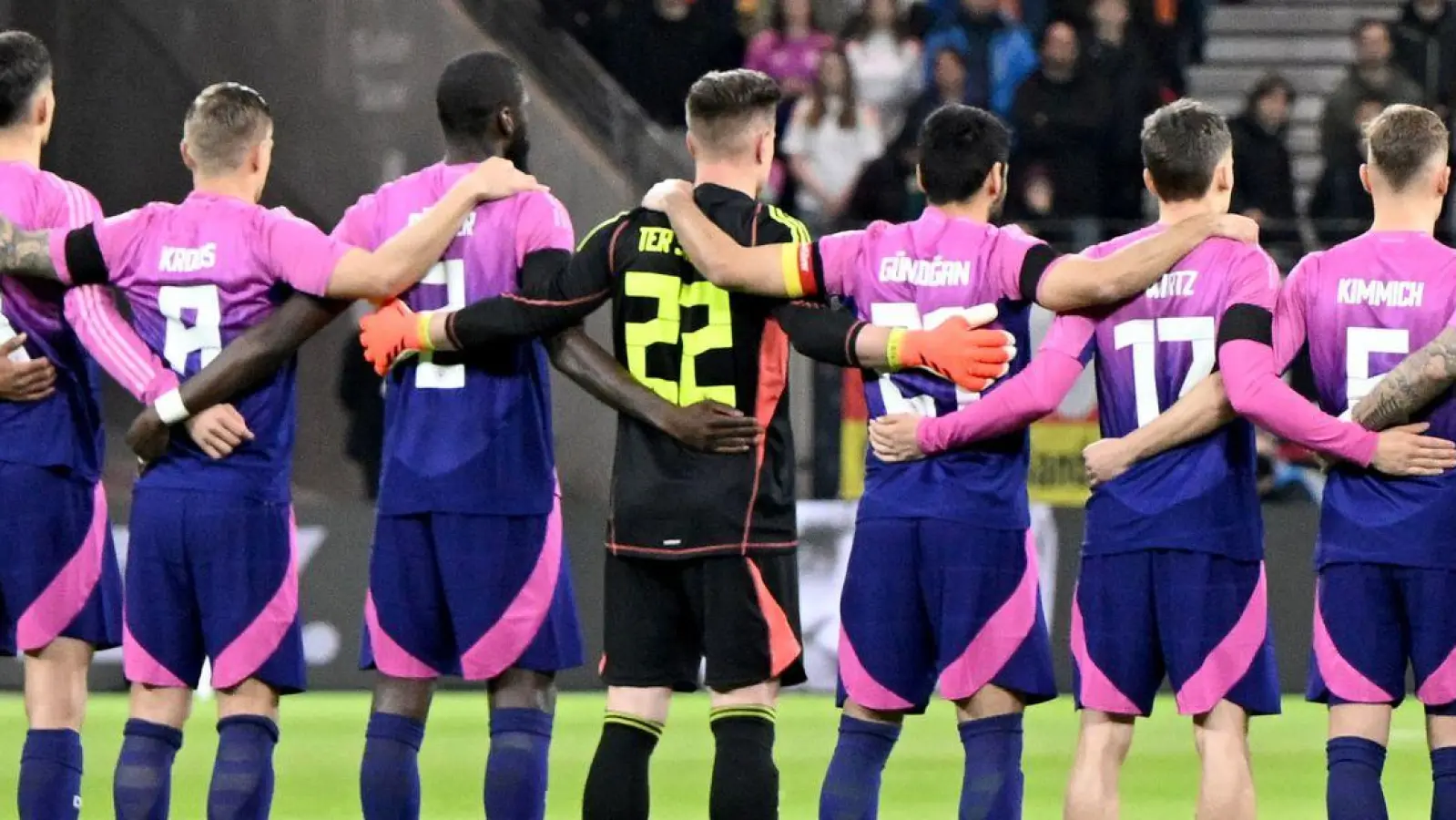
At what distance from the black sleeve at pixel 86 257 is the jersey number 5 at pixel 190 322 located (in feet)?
0.70

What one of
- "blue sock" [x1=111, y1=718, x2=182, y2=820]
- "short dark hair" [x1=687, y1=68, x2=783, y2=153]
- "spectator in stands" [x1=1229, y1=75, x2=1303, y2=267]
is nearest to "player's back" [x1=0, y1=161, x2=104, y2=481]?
"blue sock" [x1=111, y1=718, x2=182, y2=820]

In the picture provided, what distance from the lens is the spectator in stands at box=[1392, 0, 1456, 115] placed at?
50.6ft

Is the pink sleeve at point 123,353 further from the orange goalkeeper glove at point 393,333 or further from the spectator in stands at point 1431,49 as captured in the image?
the spectator in stands at point 1431,49

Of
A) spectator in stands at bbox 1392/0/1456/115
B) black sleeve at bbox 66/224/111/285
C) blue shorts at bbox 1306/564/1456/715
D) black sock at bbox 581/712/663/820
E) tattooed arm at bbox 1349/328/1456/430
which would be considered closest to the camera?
tattooed arm at bbox 1349/328/1456/430

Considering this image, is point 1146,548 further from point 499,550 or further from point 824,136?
point 824,136

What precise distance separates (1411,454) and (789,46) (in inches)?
414

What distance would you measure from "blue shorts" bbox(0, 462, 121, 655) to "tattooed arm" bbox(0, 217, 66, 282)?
0.58 m

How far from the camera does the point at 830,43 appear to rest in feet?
53.2

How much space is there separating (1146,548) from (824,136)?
31.6 ft

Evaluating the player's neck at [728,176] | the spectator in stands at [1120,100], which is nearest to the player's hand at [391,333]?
the player's neck at [728,176]

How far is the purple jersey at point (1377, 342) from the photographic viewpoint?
6.15m

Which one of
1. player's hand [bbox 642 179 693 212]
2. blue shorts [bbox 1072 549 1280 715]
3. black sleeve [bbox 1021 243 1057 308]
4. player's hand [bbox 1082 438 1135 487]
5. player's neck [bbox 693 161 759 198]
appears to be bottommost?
blue shorts [bbox 1072 549 1280 715]

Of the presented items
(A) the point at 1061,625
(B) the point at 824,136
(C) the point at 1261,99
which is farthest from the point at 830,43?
(A) the point at 1061,625

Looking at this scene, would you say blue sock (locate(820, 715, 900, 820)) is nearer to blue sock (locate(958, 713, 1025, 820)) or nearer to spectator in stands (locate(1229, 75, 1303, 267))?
blue sock (locate(958, 713, 1025, 820))
